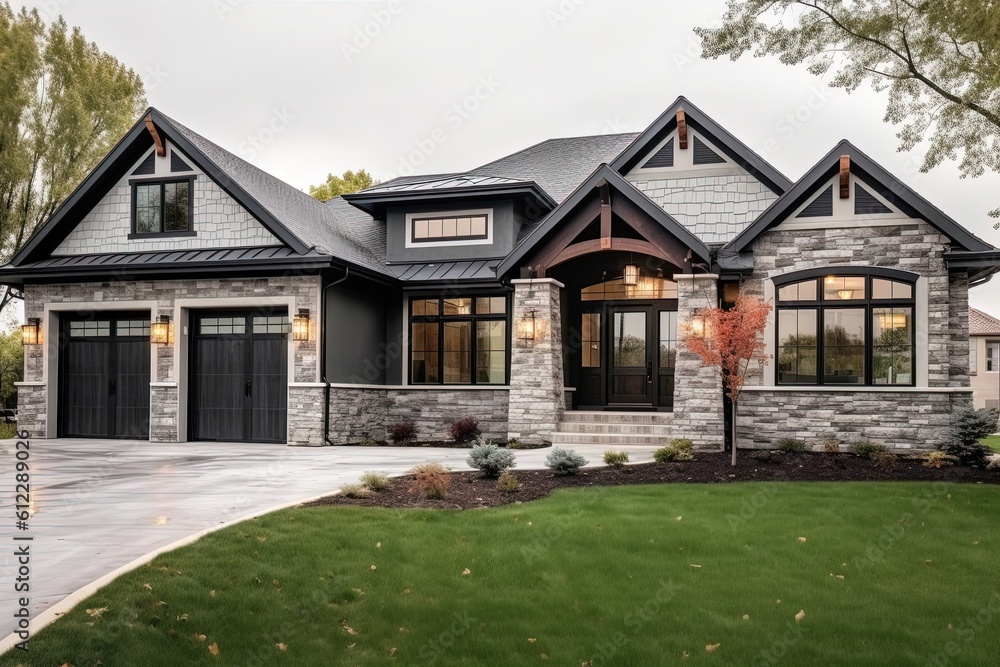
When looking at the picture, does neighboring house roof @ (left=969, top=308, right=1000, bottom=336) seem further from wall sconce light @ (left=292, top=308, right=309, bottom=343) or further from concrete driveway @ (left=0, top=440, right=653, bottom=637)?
wall sconce light @ (left=292, top=308, right=309, bottom=343)

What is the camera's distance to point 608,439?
14.7 meters

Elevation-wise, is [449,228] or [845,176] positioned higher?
[845,176]

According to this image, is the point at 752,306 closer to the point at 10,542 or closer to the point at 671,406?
the point at 671,406

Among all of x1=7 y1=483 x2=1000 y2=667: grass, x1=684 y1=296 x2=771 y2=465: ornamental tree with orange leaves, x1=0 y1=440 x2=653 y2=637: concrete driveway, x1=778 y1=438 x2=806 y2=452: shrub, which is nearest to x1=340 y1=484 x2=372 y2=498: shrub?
x1=0 y1=440 x2=653 y2=637: concrete driveway

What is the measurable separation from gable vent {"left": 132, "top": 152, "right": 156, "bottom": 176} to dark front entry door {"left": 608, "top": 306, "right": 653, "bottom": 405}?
10200 mm

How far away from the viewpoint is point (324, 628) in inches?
208

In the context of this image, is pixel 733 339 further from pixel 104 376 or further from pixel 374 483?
pixel 104 376

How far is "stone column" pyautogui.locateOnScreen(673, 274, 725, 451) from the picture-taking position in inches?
539

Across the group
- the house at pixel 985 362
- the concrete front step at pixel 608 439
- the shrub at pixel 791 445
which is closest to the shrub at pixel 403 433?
the concrete front step at pixel 608 439

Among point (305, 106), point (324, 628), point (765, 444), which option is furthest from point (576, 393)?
point (324, 628)

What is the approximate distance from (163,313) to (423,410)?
18.6 ft

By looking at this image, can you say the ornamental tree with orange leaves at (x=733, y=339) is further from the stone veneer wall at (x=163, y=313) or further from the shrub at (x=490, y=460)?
the stone veneer wall at (x=163, y=313)

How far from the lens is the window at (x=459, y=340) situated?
17.4 m

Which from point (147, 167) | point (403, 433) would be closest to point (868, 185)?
point (403, 433)
